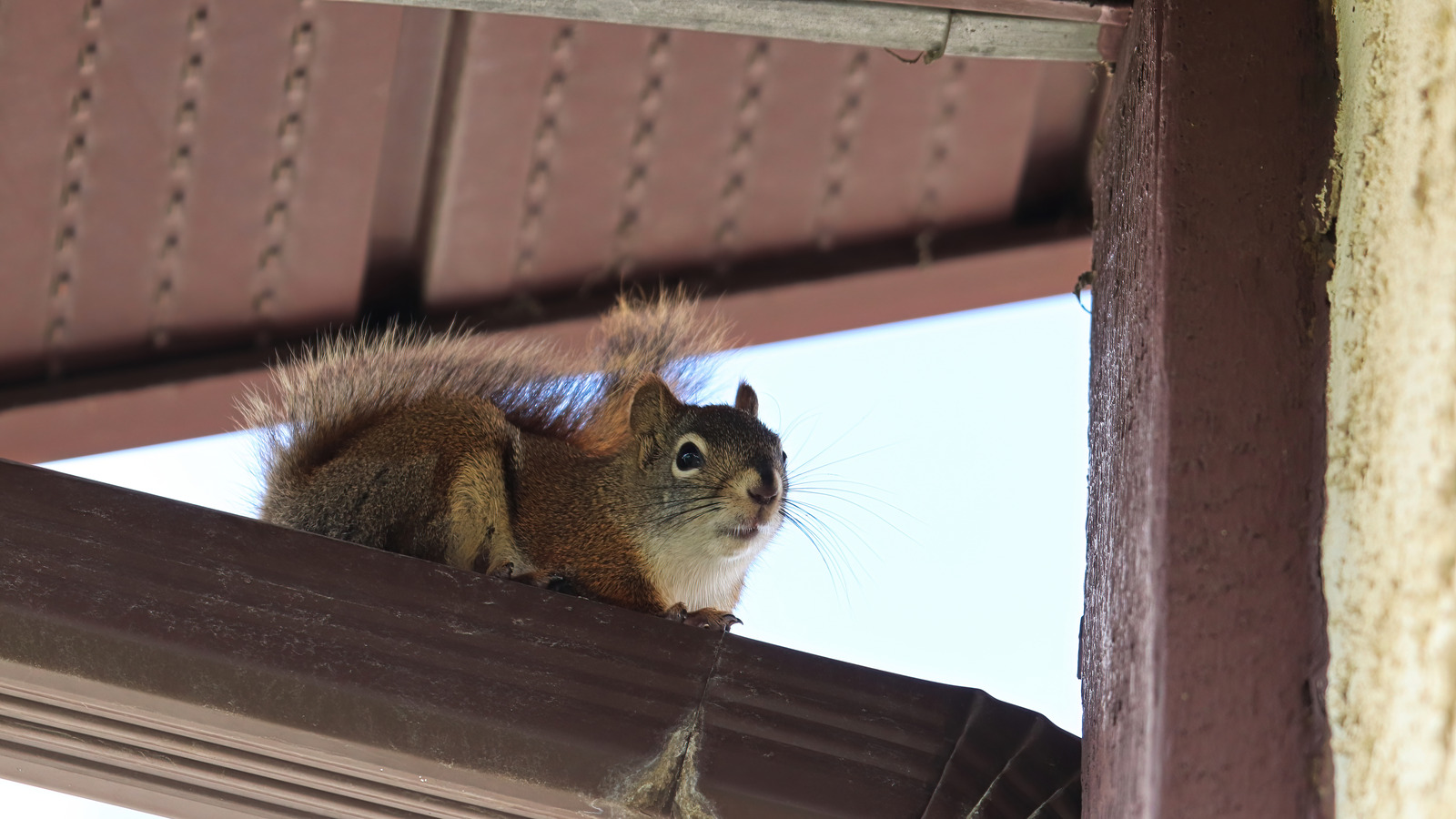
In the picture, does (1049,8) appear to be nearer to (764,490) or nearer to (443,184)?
(764,490)

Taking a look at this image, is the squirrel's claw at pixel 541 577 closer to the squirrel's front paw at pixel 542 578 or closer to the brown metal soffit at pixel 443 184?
the squirrel's front paw at pixel 542 578

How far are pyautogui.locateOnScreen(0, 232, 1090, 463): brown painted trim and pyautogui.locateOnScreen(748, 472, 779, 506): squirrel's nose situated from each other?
14.1 inches

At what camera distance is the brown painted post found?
1.11 metres

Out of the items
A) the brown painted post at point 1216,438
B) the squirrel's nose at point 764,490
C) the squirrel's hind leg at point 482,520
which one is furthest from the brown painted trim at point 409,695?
the squirrel's nose at point 764,490

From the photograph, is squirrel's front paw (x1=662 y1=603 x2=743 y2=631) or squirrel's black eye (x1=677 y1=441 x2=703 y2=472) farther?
squirrel's black eye (x1=677 y1=441 x2=703 y2=472)

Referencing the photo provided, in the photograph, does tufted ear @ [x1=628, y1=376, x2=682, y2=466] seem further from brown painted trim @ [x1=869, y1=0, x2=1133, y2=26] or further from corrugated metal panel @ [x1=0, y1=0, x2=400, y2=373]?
brown painted trim @ [x1=869, y1=0, x2=1133, y2=26]

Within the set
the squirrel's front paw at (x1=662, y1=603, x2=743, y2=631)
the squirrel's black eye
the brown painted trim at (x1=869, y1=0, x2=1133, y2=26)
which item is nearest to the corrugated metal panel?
the squirrel's black eye

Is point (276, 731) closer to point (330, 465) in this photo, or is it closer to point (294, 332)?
point (330, 465)

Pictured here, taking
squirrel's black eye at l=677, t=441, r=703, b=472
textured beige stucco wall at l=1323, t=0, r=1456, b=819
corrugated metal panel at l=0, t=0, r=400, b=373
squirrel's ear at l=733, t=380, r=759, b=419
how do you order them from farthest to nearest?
squirrel's ear at l=733, t=380, r=759, b=419
squirrel's black eye at l=677, t=441, r=703, b=472
corrugated metal panel at l=0, t=0, r=400, b=373
textured beige stucco wall at l=1323, t=0, r=1456, b=819

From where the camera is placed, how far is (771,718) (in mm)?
1415

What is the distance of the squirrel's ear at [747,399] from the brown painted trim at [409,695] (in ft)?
3.85

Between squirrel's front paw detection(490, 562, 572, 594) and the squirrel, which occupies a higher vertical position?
the squirrel

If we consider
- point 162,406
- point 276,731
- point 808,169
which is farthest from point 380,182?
point 276,731

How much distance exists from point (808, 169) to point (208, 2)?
1007mm
